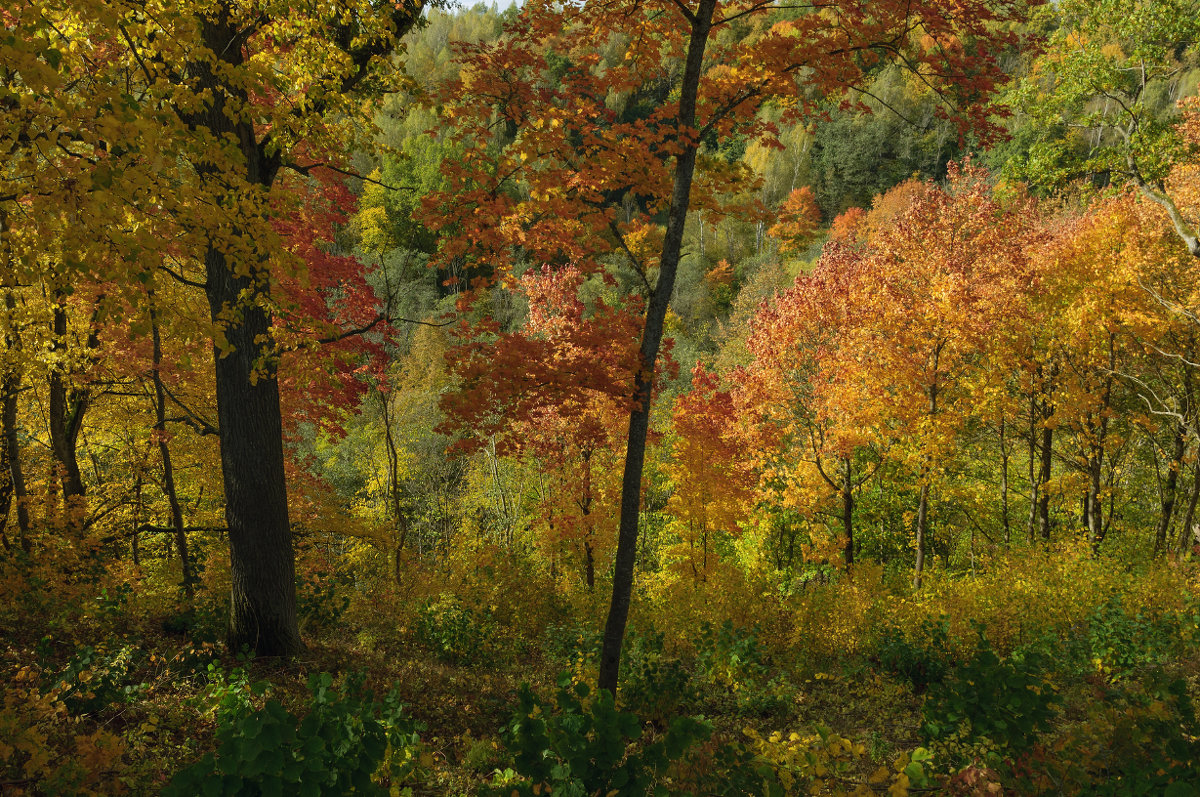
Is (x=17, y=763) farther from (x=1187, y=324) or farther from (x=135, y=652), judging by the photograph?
(x=1187, y=324)

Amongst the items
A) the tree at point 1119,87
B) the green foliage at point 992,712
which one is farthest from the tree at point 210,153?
the tree at point 1119,87

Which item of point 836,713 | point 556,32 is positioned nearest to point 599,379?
point 556,32

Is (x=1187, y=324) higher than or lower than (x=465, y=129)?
lower

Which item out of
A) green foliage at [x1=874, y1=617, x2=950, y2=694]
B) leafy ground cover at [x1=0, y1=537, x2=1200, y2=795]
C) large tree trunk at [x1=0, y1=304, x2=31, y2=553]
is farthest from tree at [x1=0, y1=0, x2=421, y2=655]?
green foliage at [x1=874, y1=617, x2=950, y2=694]

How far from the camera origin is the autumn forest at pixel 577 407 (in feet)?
11.5

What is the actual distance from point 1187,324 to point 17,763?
21.2m

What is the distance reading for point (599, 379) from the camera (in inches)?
251

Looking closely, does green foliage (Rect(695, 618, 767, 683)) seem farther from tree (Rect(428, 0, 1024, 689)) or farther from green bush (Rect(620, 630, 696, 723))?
tree (Rect(428, 0, 1024, 689))

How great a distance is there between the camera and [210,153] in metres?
3.95

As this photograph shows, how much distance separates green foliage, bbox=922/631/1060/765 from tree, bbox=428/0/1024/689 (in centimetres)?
315

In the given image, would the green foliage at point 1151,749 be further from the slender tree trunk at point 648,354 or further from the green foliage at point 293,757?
the slender tree trunk at point 648,354

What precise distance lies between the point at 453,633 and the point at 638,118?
24.5ft

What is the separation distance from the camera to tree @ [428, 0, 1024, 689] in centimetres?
628

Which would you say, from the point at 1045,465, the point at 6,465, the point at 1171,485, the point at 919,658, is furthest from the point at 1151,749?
the point at 1171,485
